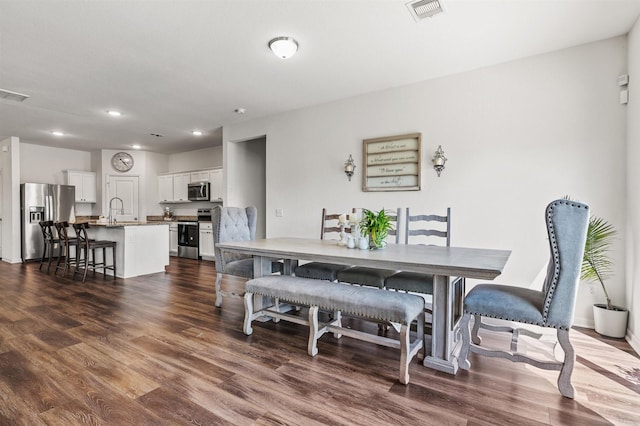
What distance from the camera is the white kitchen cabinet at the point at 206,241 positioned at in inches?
258

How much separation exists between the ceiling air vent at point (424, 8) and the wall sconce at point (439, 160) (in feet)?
4.77

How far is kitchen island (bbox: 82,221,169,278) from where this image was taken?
485 cm

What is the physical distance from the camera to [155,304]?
3.45 m

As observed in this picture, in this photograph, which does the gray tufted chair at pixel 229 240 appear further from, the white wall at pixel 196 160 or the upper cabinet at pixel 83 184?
the upper cabinet at pixel 83 184

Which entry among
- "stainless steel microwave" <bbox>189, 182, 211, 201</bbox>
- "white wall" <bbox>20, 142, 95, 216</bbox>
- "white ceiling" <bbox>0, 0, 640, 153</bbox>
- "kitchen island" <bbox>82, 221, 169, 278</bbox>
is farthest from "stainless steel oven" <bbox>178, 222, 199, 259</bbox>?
"white ceiling" <bbox>0, 0, 640, 153</bbox>

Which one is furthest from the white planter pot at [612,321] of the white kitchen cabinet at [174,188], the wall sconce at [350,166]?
the white kitchen cabinet at [174,188]

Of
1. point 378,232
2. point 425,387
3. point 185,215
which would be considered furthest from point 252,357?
point 185,215

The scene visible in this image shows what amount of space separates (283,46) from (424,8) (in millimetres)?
1139

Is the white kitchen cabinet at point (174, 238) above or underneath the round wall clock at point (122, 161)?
underneath

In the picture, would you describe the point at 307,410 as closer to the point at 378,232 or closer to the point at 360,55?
the point at 378,232

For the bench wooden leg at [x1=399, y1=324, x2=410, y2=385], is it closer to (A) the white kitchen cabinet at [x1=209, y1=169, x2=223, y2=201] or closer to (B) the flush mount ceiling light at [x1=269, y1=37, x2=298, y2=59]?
(B) the flush mount ceiling light at [x1=269, y1=37, x2=298, y2=59]

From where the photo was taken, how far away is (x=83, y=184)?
732 centimetres

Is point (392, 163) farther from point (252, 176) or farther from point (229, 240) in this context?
point (252, 176)

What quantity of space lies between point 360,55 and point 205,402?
3.00 meters
